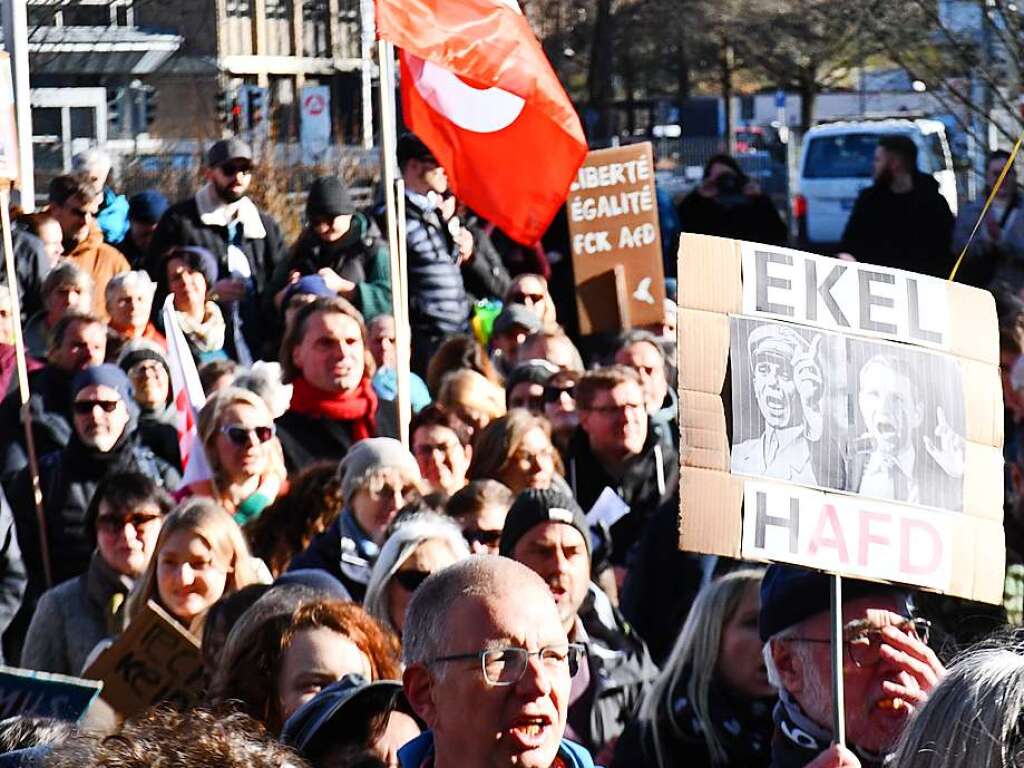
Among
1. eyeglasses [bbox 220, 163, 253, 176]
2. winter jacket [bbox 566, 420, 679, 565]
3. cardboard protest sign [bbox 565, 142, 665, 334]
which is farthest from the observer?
cardboard protest sign [bbox 565, 142, 665, 334]

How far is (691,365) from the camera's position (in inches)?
163

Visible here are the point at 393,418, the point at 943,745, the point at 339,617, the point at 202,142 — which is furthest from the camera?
the point at 202,142

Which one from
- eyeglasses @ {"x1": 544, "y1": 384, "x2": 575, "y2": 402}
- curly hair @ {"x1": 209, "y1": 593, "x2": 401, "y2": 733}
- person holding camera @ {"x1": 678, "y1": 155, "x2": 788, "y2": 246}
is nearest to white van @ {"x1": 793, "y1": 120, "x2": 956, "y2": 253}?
person holding camera @ {"x1": 678, "y1": 155, "x2": 788, "y2": 246}

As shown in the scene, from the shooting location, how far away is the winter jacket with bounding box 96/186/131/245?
41.1 ft

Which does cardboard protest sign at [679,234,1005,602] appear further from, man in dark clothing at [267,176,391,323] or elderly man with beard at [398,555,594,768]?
man in dark clothing at [267,176,391,323]

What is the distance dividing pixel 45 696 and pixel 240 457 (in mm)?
3493

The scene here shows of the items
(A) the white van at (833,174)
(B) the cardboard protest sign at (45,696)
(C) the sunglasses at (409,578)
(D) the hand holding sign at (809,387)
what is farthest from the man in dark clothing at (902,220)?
(A) the white van at (833,174)

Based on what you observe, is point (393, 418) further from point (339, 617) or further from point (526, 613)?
point (526, 613)

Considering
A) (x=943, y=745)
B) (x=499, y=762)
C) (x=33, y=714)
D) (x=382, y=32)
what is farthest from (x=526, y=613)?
(x=382, y=32)

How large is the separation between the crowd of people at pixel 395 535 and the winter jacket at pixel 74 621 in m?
0.01

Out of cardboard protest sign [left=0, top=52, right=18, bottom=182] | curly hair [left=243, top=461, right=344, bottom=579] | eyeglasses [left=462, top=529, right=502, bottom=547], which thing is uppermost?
cardboard protest sign [left=0, top=52, right=18, bottom=182]

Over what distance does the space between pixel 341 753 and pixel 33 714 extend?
567mm

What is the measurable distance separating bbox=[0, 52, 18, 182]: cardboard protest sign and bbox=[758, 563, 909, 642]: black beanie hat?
459 cm

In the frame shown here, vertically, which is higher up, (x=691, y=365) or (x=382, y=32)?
(x=382, y=32)
